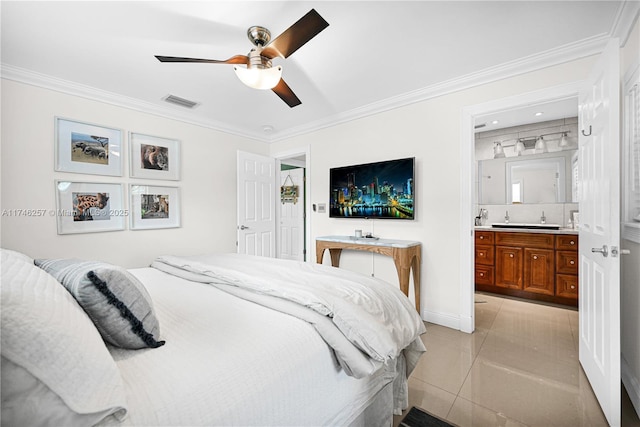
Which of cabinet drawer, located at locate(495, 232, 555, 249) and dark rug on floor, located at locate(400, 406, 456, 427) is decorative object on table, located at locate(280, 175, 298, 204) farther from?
dark rug on floor, located at locate(400, 406, 456, 427)

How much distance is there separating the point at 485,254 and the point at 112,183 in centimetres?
480

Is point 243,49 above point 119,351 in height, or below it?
above

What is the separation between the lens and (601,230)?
5.47ft

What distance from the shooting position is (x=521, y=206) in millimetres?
4352

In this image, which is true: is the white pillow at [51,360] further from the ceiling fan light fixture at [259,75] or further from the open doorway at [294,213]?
the open doorway at [294,213]

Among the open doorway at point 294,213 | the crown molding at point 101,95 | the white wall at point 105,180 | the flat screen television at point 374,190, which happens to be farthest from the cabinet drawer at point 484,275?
the crown molding at point 101,95

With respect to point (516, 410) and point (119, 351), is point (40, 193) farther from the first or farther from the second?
point (516, 410)

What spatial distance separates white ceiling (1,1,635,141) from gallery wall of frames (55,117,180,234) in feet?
1.36

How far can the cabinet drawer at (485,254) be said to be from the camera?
4.00m

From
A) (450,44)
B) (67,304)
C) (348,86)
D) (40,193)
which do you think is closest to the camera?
(67,304)

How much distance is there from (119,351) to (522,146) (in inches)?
204

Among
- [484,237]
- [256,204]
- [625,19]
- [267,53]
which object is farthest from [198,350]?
[484,237]

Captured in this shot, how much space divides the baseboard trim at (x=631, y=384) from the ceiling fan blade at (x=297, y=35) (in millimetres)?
2754

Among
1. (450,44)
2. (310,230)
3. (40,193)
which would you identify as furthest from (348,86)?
(40,193)
